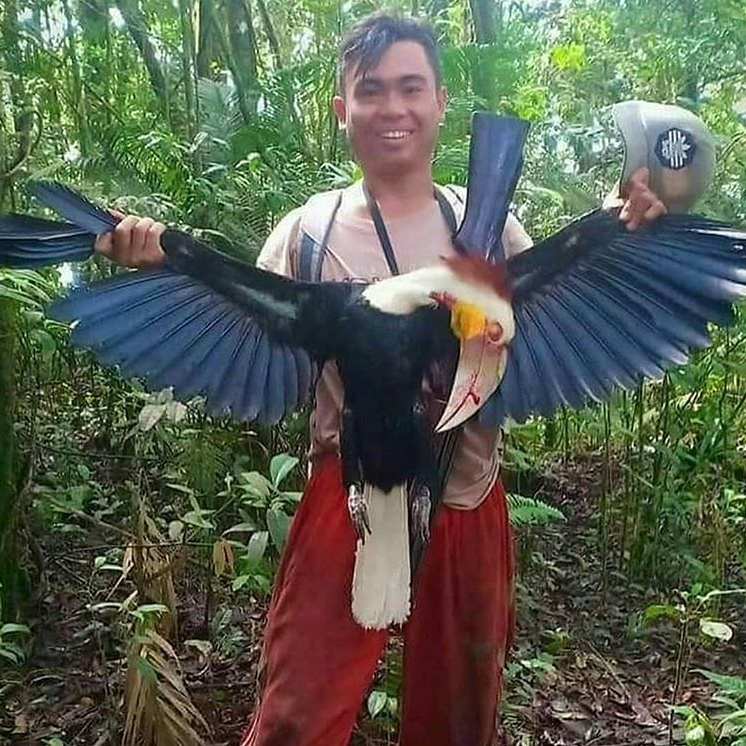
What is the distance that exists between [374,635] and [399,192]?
2.49 ft

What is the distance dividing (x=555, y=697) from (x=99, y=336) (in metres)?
1.80

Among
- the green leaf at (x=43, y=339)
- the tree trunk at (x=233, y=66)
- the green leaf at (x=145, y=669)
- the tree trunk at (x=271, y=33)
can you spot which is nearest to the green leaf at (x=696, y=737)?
the green leaf at (x=145, y=669)

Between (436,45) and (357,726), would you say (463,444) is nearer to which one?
(436,45)

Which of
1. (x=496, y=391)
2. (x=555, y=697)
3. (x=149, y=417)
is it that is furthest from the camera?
(x=555, y=697)

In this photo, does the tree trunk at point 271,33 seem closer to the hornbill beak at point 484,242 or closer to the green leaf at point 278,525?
the green leaf at point 278,525

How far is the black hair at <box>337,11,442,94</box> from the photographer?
1708 mm

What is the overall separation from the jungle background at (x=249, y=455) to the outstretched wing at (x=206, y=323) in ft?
1.87

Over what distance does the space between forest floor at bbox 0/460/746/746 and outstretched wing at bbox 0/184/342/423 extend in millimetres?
1129

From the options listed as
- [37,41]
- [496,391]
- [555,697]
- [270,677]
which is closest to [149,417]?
[270,677]

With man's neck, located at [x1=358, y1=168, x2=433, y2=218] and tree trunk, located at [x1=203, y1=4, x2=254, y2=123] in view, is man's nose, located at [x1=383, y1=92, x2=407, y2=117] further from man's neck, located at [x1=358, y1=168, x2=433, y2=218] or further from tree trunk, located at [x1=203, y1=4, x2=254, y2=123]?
tree trunk, located at [x1=203, y1=4, x2=254, y2=123]

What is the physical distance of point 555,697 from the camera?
287 centimetres

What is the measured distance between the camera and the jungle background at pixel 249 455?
101 inches

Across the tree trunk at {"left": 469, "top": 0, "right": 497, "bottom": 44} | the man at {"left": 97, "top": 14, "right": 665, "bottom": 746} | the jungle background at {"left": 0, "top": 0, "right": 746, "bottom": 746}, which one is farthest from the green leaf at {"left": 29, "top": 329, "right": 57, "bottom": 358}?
the tree trunk at {"left": 469, "top": 0, "right": 497, "bottom": 44}

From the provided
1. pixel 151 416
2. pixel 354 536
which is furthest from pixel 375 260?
pixel 151 416
